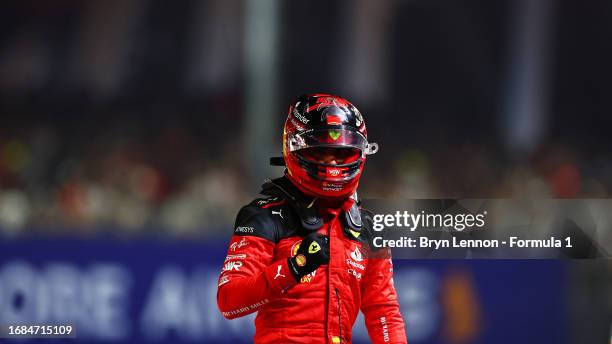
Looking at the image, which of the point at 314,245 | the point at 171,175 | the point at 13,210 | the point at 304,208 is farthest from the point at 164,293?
the point at 314,245

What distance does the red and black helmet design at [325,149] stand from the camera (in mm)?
4094

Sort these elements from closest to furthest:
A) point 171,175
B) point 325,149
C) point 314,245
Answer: point 314,245, point 325,149, point 171,175

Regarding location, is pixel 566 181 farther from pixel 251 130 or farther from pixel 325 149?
pixel 325 149

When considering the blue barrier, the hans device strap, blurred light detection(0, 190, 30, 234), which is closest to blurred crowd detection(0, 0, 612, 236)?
blurred light detection(0, 190, 30, 234)

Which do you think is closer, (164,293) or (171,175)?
(164,293)

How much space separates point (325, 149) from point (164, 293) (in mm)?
2351

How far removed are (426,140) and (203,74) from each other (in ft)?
4.70

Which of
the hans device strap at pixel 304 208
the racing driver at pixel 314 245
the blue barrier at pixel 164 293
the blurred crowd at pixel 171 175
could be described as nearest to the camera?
the racing driver at pixel 314 245

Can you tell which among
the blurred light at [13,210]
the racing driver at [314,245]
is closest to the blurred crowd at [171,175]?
the blurred light at [13,210]

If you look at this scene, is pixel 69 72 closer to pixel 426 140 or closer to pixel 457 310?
pixel 426 140

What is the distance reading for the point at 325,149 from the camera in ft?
13.7

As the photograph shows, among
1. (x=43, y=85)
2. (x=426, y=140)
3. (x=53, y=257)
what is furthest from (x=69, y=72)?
(x=426, y=140)

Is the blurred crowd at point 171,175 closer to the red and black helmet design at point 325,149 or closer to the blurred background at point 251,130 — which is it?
the blurred background at point 251,130

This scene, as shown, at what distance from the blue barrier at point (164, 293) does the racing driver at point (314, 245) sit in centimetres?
207
